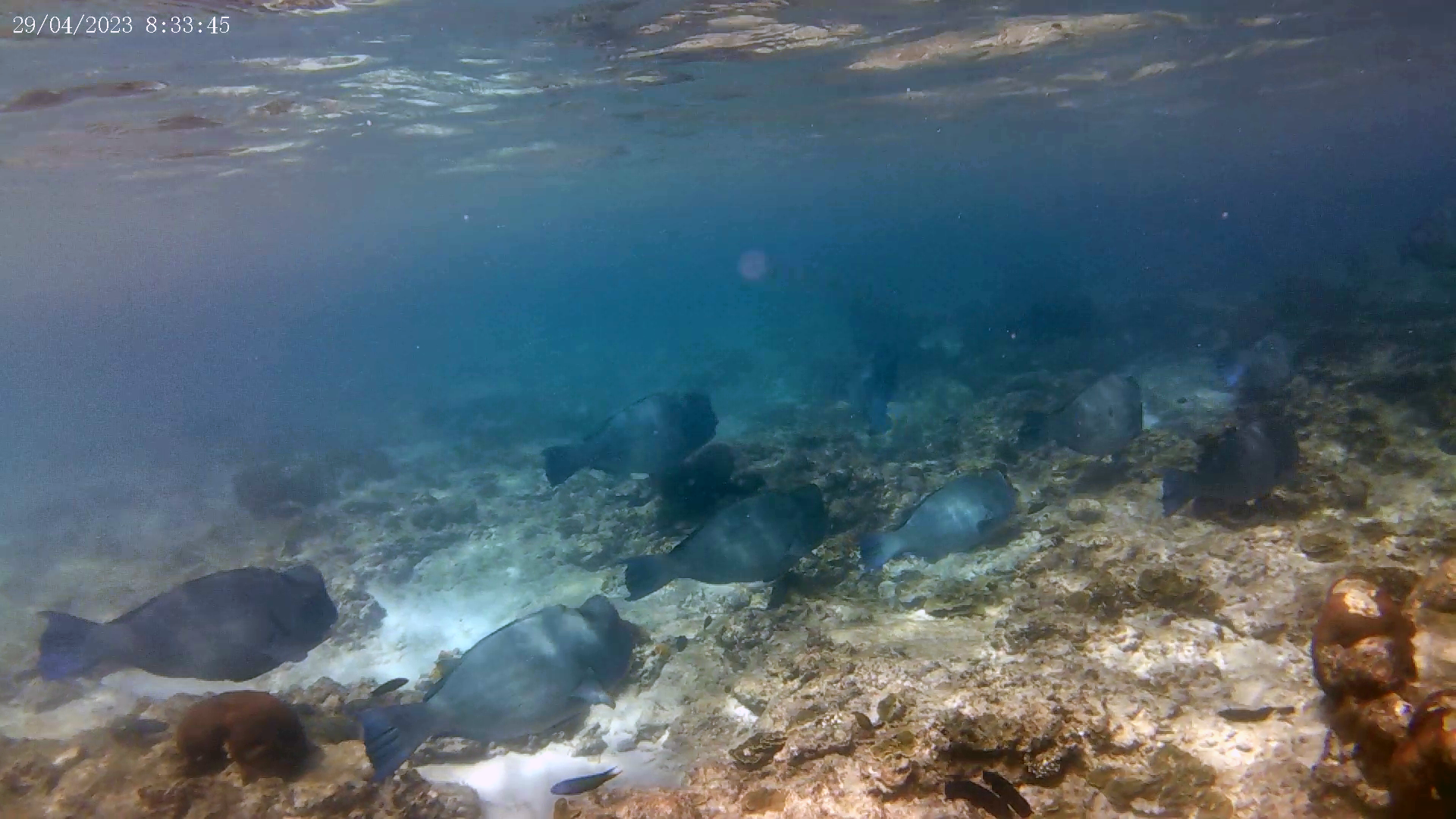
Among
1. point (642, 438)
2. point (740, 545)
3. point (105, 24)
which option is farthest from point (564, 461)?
point (105, 24)

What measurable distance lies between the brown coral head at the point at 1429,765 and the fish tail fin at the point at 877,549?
10.7ft

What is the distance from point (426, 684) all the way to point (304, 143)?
839 inches

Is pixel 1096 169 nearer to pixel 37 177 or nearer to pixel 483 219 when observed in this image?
pixel 483 219

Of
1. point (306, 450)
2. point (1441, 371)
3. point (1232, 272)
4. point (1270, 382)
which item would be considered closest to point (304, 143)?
point (306, 450)

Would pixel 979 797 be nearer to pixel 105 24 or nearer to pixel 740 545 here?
pixel 740 545

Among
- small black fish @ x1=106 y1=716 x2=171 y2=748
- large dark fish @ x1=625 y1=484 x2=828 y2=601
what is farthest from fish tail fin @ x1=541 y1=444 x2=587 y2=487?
small black fish @ x1=106 y1=716 x2=171 y2=748

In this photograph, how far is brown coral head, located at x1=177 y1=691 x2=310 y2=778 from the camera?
4.53 meters

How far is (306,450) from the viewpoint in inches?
773

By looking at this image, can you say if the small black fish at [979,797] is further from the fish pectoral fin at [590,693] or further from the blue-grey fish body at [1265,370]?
the blue-grey fish body at [1265,370]

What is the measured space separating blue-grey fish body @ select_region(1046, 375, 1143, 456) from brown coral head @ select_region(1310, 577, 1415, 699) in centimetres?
335

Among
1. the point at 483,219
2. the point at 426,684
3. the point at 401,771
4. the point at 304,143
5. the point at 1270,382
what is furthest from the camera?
the point at 483,219

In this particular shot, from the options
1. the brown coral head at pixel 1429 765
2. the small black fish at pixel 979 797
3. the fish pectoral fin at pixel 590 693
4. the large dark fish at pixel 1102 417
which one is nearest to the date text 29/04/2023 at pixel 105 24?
the fish pectoral fin at pixel 590 693

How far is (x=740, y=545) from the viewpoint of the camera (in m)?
5.85

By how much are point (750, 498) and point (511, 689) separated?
2.30 metres
